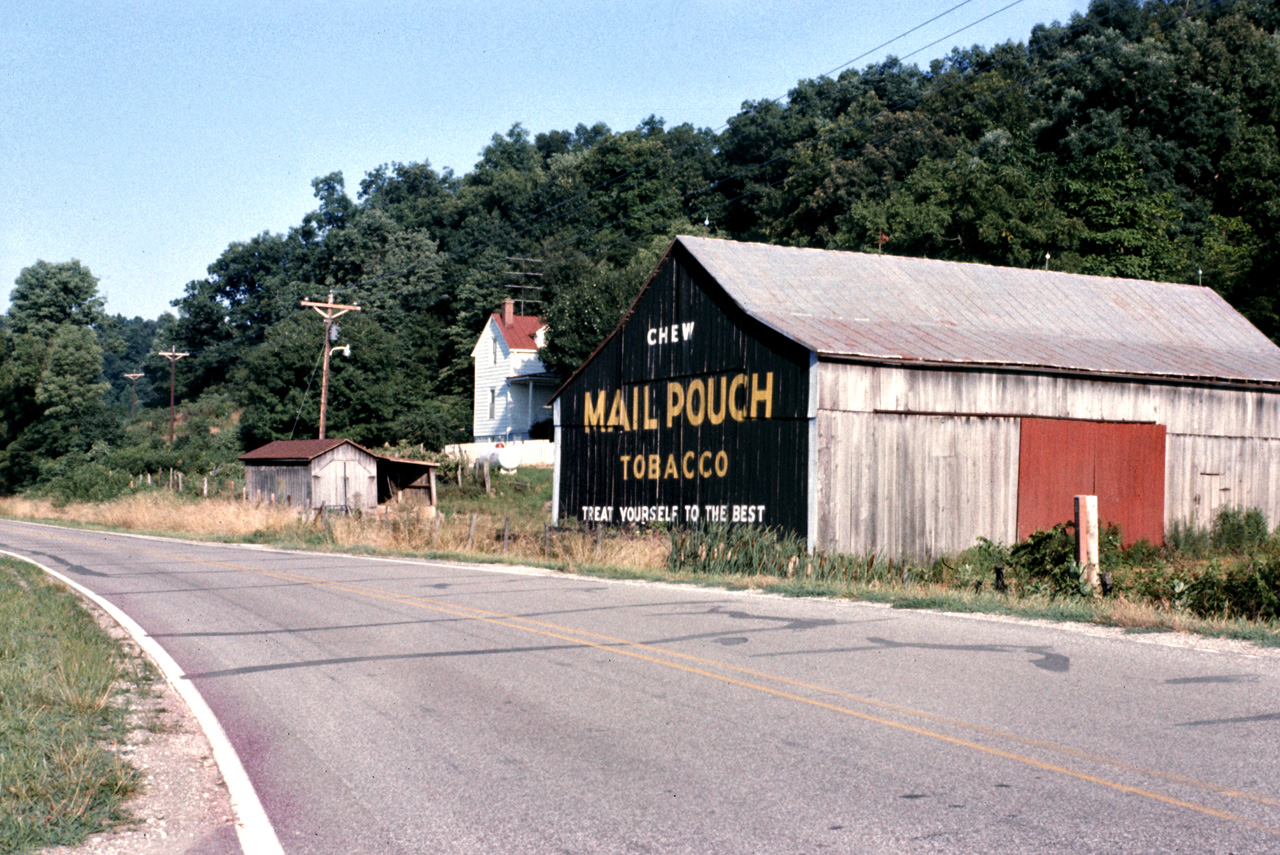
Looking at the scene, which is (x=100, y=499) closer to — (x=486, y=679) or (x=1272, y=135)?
(x=486, y=679)

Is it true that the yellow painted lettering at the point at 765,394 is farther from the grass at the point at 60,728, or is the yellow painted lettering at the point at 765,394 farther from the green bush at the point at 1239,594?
the grass at the point at 60,728

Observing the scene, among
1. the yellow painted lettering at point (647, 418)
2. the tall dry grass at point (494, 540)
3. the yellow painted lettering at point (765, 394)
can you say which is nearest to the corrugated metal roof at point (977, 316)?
the yellow painted lettering at point (765, 394)

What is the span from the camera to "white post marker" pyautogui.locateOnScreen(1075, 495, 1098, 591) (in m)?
15.4

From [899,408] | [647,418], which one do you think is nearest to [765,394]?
[899,408]

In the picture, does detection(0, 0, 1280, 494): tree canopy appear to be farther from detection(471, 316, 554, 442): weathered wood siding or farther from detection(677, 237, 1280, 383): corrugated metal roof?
detection(677, 237, 1280, 383): corrugated metal roof

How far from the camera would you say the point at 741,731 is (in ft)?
25.4

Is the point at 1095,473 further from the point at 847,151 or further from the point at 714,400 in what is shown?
the point at 847,151

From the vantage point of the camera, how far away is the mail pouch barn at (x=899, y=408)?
22531 millimetres

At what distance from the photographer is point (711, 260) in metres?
26.6

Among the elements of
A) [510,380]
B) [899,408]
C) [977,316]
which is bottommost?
[899,408]

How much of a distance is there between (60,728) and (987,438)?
19.5 m

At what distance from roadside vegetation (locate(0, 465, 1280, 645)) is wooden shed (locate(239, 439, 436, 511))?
1.46 meters

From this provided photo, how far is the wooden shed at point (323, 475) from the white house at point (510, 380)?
21479 mm

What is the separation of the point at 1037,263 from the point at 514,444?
26.3m
